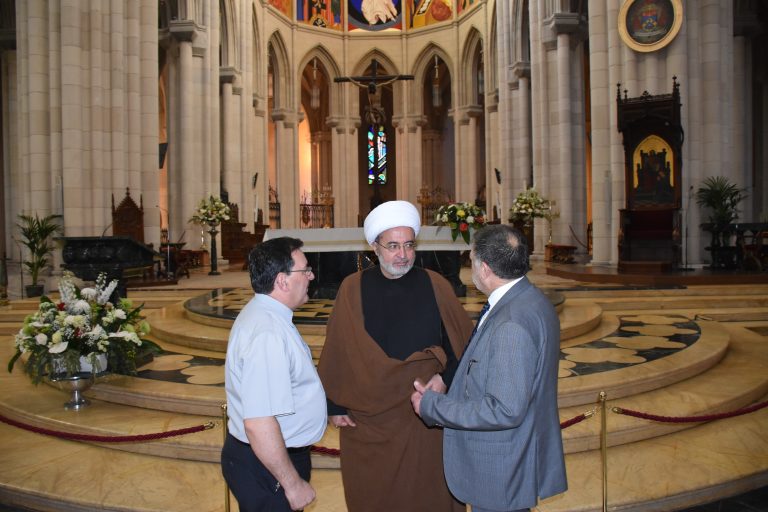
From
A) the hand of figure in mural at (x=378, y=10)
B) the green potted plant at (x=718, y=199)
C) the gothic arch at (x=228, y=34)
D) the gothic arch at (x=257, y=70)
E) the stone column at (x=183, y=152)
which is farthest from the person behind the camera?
the hand of figure in mural at (x=378, y=10)

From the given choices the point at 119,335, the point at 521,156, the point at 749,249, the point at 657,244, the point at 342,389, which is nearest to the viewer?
the point at 342,389

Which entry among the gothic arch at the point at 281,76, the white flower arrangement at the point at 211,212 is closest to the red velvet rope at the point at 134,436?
the white flower arrangement at the point at 211,212

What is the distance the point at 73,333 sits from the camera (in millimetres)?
4559

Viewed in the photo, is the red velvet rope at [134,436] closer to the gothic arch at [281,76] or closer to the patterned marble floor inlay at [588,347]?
the patterned marble floor inlay at [588,347]

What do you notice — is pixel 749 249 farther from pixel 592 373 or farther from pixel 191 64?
pixel 191 64

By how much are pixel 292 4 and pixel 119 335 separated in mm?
24963

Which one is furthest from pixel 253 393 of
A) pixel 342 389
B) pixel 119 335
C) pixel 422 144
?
pixel 422 144

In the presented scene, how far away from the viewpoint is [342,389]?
2486mm

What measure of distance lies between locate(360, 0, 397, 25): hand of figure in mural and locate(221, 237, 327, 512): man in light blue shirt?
93.9 ft

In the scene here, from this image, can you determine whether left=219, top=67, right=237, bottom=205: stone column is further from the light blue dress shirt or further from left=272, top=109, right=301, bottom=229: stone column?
the light blue dress shirt

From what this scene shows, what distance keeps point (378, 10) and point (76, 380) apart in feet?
88.6

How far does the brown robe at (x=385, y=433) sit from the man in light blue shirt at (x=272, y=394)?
233 millimetres

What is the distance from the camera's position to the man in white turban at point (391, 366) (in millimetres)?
2385

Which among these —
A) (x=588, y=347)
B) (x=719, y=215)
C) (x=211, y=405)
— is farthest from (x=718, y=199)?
(x=211, y=405)
